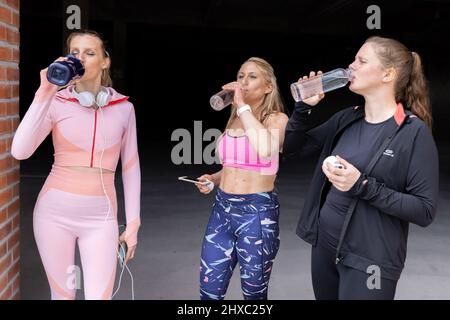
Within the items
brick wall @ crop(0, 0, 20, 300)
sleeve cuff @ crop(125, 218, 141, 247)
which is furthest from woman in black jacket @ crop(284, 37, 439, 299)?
brick wall @ crop(0, 0, 20, 300)

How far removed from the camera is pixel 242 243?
197cm

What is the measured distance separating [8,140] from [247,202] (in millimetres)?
958

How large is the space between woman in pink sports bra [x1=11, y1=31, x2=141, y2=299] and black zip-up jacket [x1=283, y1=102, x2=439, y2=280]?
69 cm

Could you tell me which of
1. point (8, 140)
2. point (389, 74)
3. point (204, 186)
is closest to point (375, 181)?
point (389, 74)

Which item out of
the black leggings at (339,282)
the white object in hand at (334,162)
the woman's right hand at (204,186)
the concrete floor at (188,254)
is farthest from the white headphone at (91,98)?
the concrete floor at (188,254)

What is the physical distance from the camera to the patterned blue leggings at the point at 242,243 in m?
1.96

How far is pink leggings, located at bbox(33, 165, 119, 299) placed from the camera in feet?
5.55

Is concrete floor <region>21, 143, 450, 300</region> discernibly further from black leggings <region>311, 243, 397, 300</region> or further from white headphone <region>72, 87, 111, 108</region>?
white headphone <region>72, 87, 111, 108</region>

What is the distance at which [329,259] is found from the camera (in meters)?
1.68

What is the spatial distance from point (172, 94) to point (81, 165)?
19.6 meters

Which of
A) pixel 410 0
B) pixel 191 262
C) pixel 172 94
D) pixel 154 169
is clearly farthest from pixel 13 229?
pixel 172 94

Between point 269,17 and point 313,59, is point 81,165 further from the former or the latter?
point 313,59

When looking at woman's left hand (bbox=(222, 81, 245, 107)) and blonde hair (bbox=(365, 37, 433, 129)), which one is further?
woman's left hand (bbox=(222, 81, 245, 107))

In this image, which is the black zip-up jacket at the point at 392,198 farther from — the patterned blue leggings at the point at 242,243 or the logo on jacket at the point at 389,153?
the patterned blue leggings at the point at 242,243
